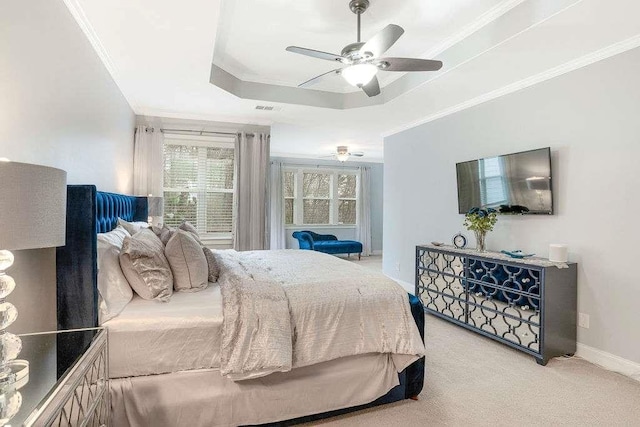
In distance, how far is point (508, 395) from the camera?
2.33 meters

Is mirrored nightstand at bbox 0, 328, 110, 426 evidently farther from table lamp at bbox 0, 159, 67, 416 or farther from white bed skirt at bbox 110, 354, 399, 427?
white bed skirt at bbox 110, 354, 399, 427

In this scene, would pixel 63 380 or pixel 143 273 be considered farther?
pixel 143 273

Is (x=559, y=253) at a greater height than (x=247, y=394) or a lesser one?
greater

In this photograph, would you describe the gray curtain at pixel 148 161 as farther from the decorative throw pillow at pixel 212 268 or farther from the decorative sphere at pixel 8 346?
the decorative sphere at pixel 8 346

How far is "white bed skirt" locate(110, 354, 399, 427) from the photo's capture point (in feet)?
5.65

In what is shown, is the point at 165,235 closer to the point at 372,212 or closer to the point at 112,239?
the point at 112,239

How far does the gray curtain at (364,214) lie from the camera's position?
909 cm

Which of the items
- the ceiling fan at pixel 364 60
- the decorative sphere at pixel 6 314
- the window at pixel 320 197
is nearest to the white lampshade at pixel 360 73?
the ceiling fan at pixel 364 60

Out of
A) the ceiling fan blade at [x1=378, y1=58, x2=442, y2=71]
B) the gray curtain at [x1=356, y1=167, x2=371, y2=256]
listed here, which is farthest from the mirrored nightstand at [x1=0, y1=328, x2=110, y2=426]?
the gray curtain at [x1=356, y1=167, x2=371, y2=256]

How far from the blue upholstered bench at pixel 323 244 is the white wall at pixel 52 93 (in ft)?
16.0

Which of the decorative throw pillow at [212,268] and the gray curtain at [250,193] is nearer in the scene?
the decorative throw pillow at [212,268]

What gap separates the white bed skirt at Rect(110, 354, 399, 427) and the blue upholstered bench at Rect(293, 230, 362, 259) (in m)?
5.39

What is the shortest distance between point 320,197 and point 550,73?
627 cm

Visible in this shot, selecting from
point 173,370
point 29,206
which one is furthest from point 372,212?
point 29,206
